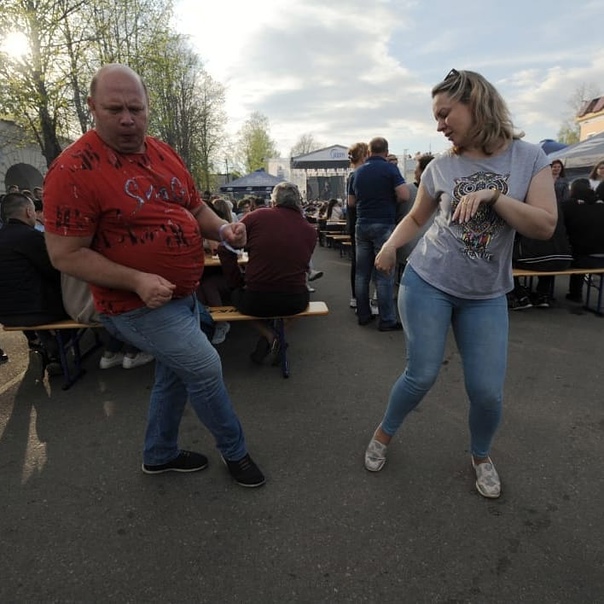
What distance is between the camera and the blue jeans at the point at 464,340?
75.7 inches

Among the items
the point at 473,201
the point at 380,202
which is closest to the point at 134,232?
the point at 473,201

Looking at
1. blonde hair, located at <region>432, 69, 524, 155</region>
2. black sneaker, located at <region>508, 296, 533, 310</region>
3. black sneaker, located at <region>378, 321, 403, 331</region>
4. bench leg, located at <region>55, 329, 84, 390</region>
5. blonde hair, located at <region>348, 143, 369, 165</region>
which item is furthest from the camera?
black sneaker, located at <region>508, 296, 533, 310</region>

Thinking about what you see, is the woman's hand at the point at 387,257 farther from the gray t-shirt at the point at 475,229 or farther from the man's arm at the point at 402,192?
the man's arm at the point at 402,192

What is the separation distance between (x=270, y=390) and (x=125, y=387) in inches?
48.7

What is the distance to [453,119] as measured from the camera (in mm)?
1773

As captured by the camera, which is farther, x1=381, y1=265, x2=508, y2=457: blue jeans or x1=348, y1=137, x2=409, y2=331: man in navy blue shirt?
x1=348, y1=137, x2=409, y2=331: man in navy blue shirt

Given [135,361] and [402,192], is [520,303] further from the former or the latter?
[135,361]

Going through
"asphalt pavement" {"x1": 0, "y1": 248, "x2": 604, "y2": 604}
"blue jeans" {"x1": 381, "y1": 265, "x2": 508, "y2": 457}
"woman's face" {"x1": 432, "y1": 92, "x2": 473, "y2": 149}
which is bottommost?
"asphalt pavement" {"x1": 0, "y1": 248, "x2": 604, "y2": 604}

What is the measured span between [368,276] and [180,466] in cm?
323

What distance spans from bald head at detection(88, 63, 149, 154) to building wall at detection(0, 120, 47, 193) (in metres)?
17.0

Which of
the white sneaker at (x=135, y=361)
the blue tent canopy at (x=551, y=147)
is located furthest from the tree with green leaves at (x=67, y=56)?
the blue tent canopy at (x=551, y=147)

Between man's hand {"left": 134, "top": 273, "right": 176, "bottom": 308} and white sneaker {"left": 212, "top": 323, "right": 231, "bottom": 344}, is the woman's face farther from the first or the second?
white sneaker {"left": 212, "top": 323, "right": 231, "bottom": 344}

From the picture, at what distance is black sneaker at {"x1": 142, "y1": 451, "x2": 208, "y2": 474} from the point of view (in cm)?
240

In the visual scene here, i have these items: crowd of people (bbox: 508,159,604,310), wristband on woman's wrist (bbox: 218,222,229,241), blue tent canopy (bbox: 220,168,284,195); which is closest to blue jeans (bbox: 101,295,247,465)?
wristband on woman's wrist (bbox: 218,222,229,241)
